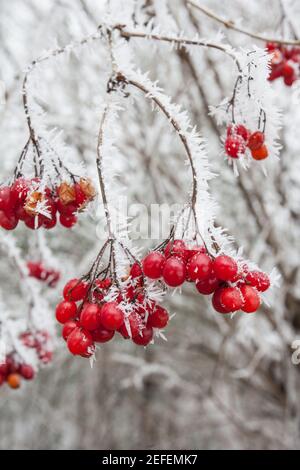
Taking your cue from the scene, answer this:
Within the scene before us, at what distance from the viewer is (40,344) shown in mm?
1875

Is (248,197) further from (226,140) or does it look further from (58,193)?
(58,193)

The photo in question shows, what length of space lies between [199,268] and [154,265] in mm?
100

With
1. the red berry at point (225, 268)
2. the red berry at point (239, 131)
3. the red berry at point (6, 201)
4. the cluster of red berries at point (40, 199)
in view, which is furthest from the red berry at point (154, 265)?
the red berry at point (239, 131)

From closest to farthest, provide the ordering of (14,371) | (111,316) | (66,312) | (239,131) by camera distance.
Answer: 1. (111,316)
2. (66,312)
3. (239,131)
4. (14,371)

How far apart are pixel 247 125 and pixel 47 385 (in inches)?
215

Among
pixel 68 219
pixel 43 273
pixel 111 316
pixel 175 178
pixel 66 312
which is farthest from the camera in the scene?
pixel 175 178

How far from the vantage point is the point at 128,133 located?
11.9ft

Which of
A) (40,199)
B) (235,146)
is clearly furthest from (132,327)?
(235,146)

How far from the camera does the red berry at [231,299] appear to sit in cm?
90

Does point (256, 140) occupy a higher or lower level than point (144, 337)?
higher

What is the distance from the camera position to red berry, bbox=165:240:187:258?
963mm

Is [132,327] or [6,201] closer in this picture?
[132,327]

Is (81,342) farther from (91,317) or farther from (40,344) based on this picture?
(40,344)

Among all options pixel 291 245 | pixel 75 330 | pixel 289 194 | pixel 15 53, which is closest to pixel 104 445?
pixel 291 245
